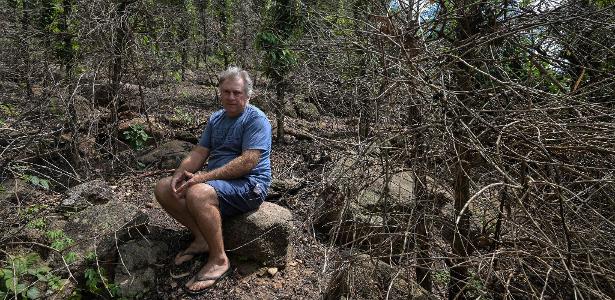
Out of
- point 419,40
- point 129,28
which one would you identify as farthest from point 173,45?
point 419,40

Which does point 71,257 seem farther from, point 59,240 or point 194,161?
point 194,161

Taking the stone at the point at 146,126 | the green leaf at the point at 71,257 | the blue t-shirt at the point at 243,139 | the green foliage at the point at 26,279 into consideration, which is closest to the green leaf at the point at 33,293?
the green foliage at the point at 26,279

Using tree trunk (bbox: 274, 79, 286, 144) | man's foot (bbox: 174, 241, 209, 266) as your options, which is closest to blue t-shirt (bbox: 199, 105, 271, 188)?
man's foot (bbox: 174, 241, 209, 266)

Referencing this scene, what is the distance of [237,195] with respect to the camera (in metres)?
3.46

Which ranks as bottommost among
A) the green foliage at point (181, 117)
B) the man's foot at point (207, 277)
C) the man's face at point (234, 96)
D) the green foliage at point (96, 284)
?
the green foliage at point (96, 284)

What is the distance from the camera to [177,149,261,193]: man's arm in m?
3.37

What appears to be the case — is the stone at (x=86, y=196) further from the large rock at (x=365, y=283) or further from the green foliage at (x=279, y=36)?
the green foliage at (x=279, y=36)

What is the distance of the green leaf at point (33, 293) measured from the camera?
10.5 ft

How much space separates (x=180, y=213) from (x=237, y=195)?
50 centimetres

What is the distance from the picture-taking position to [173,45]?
6.65 m

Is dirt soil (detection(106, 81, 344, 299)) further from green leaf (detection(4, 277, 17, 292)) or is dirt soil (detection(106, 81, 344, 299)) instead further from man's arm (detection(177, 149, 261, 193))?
green leaf (detection(4, 277, 17, 292))

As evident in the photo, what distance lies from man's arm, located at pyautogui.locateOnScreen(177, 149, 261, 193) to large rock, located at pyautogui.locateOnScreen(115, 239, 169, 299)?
67 cm

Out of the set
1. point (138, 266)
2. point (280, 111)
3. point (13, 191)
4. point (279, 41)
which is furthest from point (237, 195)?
point (279, 41)

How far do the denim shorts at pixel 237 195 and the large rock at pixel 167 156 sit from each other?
2491 millimetres
